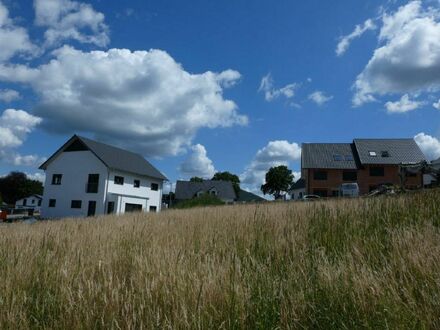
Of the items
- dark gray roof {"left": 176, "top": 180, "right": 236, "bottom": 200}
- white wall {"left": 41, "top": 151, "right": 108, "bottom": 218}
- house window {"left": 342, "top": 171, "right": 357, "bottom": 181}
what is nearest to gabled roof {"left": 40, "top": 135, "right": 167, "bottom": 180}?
white wall {"left": 41, "top": 151, "right": 108, "bottom": 218}

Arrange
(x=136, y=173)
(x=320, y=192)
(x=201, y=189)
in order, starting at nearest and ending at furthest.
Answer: (x=136, y=173) → (x=320, y=192) → (x=201, y=189)

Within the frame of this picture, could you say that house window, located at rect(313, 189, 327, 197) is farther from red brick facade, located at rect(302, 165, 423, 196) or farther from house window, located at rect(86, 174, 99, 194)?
house window, located at rect(86, 174, 99, 194)

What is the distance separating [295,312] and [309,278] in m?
0.56

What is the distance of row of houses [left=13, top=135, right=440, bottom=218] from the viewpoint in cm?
4062

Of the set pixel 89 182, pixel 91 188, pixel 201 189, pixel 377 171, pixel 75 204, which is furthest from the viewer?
pixel 201 189

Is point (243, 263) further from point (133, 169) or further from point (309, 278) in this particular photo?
point (133, 169)

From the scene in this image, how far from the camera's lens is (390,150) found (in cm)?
5100

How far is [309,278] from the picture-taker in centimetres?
278

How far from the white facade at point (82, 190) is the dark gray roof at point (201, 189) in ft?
94.4

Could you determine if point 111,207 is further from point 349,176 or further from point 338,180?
point 349,176

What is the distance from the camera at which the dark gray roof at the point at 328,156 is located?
50.2 metres

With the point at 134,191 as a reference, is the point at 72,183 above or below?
above

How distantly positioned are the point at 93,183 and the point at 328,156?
3580 cm

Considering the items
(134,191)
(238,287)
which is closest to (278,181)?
(134,191)
